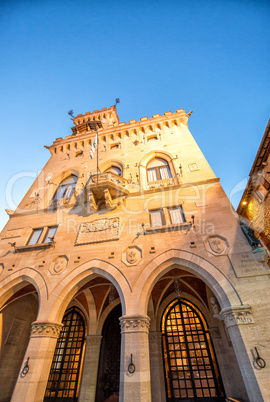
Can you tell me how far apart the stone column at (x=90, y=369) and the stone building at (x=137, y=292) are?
0.04m

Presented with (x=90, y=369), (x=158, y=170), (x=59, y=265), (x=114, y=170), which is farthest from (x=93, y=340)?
(x=158, y=170)

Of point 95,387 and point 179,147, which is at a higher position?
point 179,147

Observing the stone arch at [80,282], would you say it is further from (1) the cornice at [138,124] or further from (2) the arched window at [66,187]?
(1) the cornice at [138,124]

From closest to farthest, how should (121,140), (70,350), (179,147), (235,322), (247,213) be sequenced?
(235,322), (70,350), (179,147), (247,213), (121,140)

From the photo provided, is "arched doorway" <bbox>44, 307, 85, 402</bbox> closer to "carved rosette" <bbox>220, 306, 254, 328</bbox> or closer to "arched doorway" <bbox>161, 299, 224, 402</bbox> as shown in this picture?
"arched doorway" <bbox>161, 299, 224, 402</bbox>

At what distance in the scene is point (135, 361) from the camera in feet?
19.7

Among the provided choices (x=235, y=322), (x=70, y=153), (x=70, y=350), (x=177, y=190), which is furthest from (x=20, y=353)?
(x=70, y=153)

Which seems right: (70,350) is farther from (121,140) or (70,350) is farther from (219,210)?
(121,140)

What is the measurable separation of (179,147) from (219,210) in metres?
6.31

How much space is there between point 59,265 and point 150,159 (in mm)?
9404

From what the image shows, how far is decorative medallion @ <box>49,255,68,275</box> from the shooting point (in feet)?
28.9

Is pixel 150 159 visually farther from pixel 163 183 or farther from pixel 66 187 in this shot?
pixel 66 187

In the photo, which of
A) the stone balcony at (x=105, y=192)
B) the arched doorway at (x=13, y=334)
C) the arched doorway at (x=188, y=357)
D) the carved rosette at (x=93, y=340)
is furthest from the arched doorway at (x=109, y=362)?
the stone balcony at (x=105, y=192)

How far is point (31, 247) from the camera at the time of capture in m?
10.1
